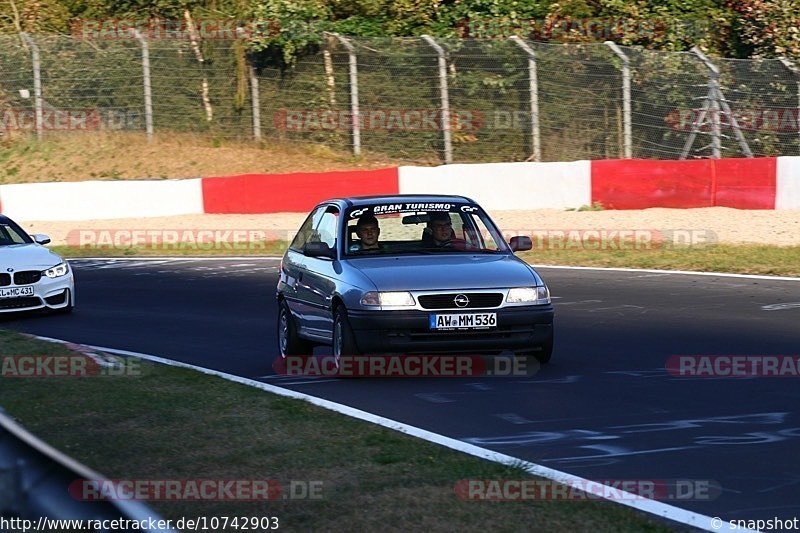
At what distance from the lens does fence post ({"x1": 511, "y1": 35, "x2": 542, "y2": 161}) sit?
3058 centimetres

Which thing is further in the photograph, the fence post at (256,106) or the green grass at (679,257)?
the fence post at (256,106)

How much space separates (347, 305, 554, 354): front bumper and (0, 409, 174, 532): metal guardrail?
6.43 m

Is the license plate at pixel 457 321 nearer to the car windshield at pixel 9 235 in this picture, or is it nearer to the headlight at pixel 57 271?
the headlight at pixel 57 271

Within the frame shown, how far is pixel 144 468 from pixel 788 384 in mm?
4821

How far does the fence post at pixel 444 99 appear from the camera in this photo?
31.3 meters

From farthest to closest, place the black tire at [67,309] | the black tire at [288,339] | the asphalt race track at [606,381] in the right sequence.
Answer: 1. the black tire at [67,309]
2. the black tire at [288,339]
3. the asphalt race track at [606,381]

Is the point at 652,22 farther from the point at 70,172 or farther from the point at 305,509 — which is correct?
the point at 305,509

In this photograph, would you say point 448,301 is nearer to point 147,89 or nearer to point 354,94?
point 354,94

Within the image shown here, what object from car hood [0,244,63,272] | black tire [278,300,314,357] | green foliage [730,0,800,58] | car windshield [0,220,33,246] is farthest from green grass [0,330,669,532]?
green foliage [730,0,800,58]

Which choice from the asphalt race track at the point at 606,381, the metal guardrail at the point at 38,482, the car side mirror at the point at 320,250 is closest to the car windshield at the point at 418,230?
the car side mirror at the point at 320,250

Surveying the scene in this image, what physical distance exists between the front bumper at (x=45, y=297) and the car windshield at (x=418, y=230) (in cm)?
567

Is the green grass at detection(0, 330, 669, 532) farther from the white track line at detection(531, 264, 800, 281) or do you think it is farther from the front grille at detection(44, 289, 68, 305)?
the white track line at detection(531, 264, 800, 281)

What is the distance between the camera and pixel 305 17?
3588 centimetres

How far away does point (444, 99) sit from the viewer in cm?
3147
